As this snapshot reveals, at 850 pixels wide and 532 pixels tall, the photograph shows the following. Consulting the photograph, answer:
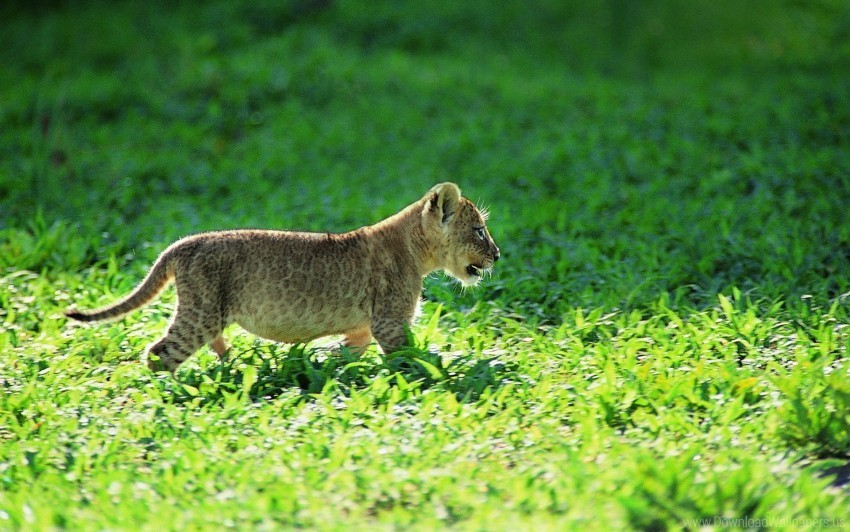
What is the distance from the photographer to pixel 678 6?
62.7 ft

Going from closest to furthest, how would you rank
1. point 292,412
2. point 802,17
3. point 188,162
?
1. point 292,412
2. point 188,162
3. point 802,17

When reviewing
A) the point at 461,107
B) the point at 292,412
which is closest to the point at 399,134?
the point at 461,107

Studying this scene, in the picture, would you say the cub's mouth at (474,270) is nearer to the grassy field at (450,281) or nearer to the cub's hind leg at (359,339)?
the grassy field at (450,281)

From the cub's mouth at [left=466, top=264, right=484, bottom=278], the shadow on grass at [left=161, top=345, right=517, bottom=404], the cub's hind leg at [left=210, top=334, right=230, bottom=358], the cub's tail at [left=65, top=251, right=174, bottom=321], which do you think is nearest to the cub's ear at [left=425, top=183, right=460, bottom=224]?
the cub's mouth at [left=466, top=264, right=484, bottom=278]

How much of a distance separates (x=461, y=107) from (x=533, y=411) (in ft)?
30.7

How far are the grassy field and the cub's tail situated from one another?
0.41 m

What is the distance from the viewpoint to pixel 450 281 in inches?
334

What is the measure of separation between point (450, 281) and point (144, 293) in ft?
9.15

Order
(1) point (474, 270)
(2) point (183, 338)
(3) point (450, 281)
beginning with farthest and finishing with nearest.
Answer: (3) point (450, 281) → (1) point (474, 270) → (2) point (183, 338)

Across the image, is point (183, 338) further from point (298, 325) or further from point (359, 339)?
point (359, 339)

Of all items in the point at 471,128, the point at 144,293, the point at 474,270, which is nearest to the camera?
the point at 144,293

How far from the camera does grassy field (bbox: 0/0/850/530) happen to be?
16.3 ft

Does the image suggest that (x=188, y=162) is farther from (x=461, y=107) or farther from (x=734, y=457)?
(x=734, y=457)

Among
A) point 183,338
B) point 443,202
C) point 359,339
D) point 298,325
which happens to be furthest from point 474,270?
point 183,338
